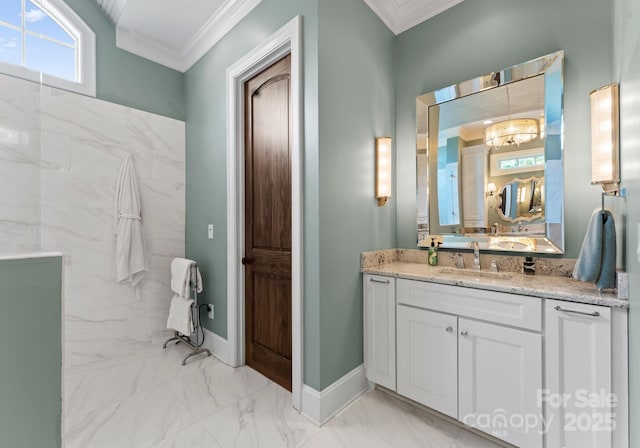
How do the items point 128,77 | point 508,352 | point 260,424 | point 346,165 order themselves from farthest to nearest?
point 128,77, point 346,165, point 260,424, point 508,352

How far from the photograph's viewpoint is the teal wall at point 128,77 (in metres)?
2.56

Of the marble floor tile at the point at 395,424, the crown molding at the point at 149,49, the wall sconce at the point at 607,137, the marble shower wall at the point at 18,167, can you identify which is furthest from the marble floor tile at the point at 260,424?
the crown molding at the point at 149,49

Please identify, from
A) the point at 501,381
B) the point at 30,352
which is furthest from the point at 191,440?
the point at 501,381

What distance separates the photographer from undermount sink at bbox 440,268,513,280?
1.75 meters

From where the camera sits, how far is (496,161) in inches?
77.0

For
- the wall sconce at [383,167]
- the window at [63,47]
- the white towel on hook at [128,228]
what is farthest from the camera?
the white towel on hook at [128,228]

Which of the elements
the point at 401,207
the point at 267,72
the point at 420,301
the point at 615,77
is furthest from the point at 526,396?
the point at 267,72

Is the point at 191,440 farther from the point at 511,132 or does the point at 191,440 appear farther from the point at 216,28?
the point at 216,28

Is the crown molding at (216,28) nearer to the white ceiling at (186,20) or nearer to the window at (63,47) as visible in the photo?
the white ceiling at (186,20)

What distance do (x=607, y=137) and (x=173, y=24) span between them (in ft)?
10.8

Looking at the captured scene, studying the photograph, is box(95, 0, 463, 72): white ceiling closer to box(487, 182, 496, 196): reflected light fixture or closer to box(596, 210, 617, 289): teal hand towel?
box(487, 182, 496, 196): reflected light fixture

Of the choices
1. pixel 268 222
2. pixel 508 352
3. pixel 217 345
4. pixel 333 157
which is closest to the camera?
pixel 508 352

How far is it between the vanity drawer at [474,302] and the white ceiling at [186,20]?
6.96 feet

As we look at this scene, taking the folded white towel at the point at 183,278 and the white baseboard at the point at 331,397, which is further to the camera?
the folded white towel at the point at 183,278
